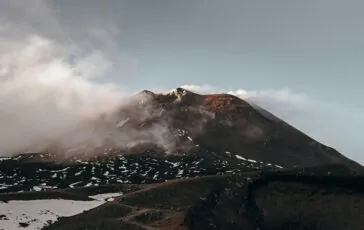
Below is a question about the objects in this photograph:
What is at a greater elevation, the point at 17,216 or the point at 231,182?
the point at 231,182

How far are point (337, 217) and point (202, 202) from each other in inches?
1713

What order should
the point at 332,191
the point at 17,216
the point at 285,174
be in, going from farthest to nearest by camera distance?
the point at 285,174 < the point at 332,191 < the point at 17,216

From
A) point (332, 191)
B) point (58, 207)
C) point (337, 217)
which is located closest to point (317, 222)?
point (337, 217)

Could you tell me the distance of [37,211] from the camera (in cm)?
14875

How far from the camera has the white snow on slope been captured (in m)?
137

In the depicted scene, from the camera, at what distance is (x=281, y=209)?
558 ft

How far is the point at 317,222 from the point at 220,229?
1287 inches

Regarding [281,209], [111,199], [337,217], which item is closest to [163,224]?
[111,199]

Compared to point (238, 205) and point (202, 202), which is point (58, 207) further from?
point (238, 205)

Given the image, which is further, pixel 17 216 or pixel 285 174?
pixel 285 174

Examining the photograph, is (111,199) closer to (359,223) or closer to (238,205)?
(238,205)

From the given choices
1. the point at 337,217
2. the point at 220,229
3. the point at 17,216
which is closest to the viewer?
the point at 17,216

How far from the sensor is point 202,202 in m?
168

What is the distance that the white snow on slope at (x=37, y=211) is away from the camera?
448ft
